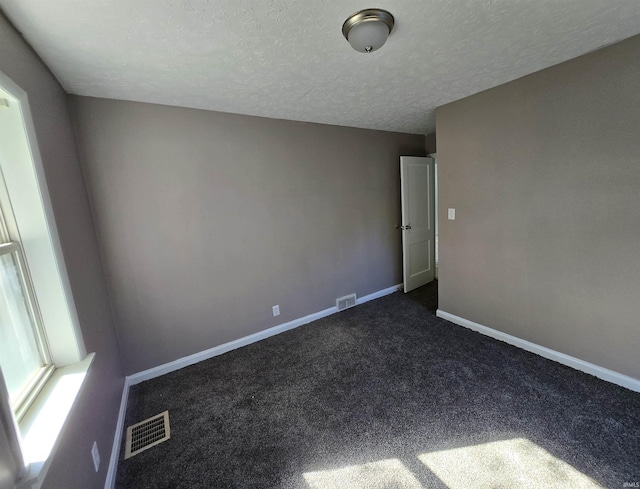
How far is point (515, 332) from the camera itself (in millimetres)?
2502

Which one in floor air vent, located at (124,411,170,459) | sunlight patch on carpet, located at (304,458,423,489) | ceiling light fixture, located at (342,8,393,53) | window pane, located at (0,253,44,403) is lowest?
sunlight patch on carpet, located at (304,458,423,489)

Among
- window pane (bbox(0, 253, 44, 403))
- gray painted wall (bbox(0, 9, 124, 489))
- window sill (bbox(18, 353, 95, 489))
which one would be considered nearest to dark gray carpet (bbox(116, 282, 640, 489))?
gray painted wall (bbox(0, 9, 124, 489))

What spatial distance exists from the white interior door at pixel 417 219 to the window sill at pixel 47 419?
3.50 m

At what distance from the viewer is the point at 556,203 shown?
6.93 feet

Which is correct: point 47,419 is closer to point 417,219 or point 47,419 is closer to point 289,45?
point 289,45

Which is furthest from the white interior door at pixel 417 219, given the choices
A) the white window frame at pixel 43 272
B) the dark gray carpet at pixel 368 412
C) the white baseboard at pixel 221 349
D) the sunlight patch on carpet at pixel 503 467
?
the white window frame at pixel 43 272

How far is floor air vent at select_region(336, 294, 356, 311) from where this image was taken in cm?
348

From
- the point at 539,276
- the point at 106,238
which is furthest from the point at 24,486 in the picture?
the point at 539,276

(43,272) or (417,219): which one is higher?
(43,272)

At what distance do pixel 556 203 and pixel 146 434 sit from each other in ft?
11.2

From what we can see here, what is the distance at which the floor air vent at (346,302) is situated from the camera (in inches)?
137

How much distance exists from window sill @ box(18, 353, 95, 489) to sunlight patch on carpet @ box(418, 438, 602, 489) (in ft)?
5.49

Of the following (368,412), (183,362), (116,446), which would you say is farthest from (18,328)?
(368,412)

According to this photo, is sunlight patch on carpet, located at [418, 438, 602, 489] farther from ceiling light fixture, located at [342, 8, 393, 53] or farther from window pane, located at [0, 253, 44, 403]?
ceiling light fixture, located at [342, 8, 393, 53]
